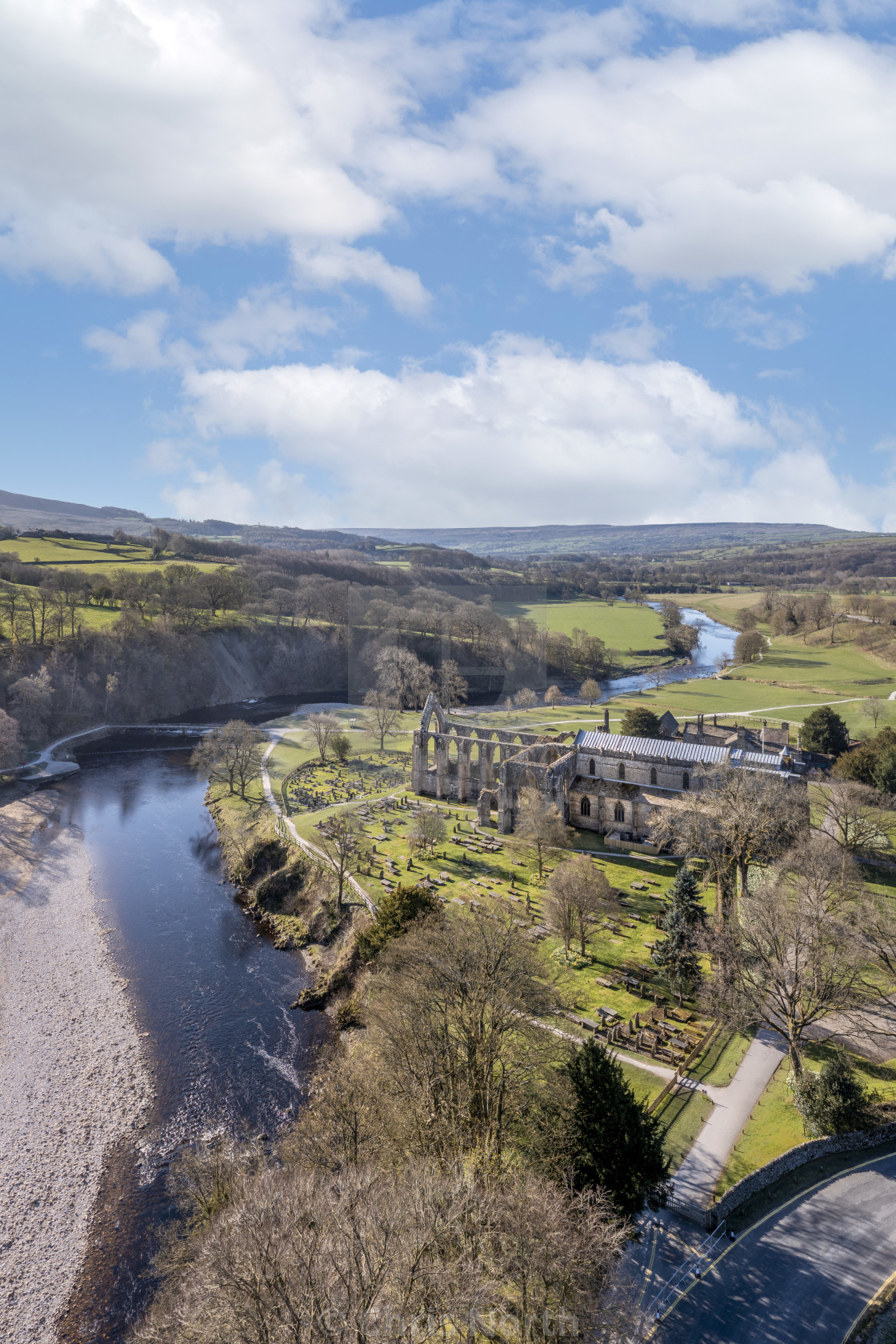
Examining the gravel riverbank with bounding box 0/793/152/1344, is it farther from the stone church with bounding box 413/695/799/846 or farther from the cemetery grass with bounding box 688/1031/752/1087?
the stone church with bounding box 413/695/799/846

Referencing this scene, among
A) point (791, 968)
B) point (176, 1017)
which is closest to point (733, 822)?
point (791, 968)

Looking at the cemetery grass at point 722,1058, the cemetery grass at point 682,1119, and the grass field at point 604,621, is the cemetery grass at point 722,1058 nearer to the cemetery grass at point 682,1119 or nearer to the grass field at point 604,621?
the cemetery grass at point 682,1119

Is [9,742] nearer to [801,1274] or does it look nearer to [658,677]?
[801,1274]

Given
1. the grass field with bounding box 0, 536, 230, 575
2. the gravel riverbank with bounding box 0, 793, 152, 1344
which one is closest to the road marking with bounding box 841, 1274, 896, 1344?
the gravel riverbank with bounding box 0, 793, 152, 1344

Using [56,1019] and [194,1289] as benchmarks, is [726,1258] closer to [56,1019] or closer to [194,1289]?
[194,1289]

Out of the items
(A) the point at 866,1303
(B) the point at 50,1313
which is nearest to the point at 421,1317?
(A) the point at 866,1303

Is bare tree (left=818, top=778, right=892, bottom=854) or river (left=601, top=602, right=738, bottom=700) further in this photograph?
river (left=601, top=602, right=738, bottom=700)

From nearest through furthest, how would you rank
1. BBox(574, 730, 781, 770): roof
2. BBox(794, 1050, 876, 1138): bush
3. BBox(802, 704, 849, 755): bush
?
BBox(794, 1050, 876, 1138): bush, BBox(574, 730, 781, 770): roof, BBox(802, 704, 849, 755): bush
